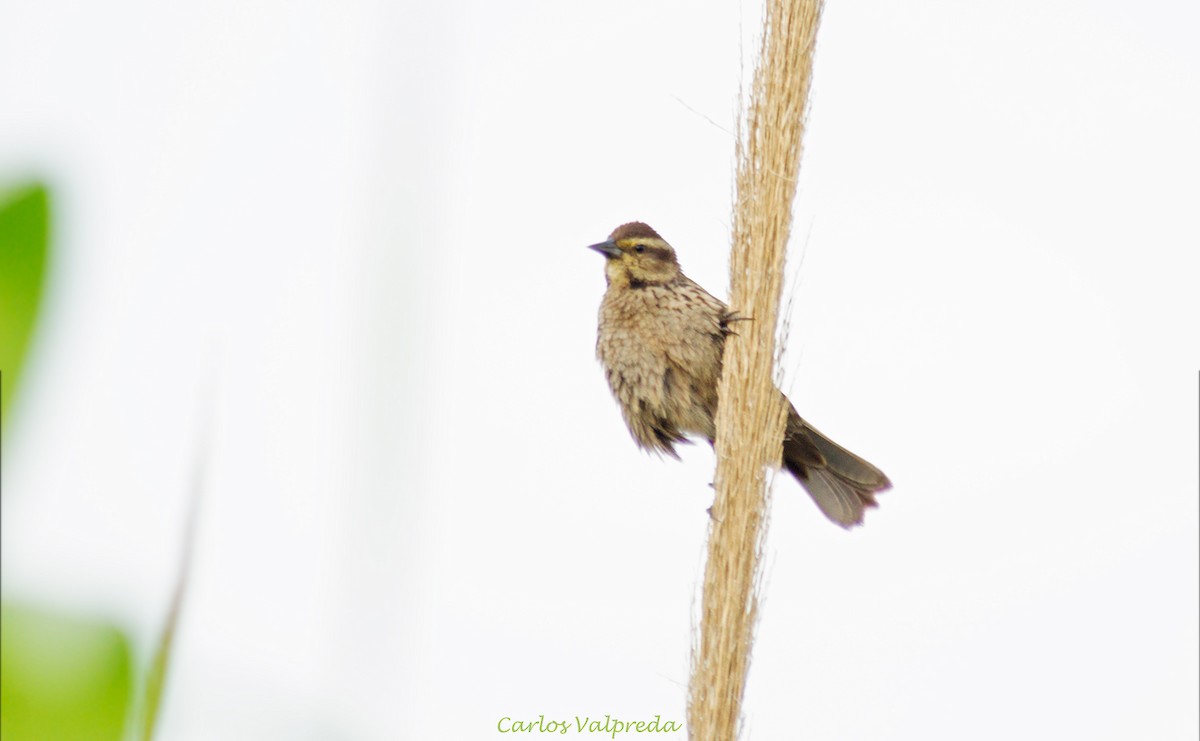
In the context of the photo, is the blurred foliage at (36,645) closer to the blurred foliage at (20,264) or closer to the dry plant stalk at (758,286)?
the blurred foliage at (20,264)

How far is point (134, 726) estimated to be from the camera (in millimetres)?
297

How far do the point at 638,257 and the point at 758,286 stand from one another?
2.08 metres

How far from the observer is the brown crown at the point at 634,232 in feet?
13.9

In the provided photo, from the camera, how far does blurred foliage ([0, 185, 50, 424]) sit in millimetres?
266

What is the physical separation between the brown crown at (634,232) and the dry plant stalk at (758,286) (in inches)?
80.5

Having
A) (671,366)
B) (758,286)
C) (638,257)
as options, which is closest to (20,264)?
(758,286)

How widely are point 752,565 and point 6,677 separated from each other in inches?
66.2

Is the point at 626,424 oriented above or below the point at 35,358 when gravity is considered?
above

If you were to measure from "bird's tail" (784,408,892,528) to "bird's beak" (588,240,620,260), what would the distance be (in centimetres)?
84

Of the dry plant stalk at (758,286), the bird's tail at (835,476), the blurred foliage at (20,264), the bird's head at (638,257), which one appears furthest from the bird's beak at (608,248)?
the blurred foliage at (20,264)

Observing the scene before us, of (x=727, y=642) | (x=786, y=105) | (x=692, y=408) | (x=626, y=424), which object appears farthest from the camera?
(x=626, y=424)

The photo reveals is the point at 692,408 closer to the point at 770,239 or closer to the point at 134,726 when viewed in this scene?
the point at 770,239

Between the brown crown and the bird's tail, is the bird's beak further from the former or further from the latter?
the bird's tail

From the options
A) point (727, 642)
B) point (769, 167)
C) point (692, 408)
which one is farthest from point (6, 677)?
point (692, 408)
